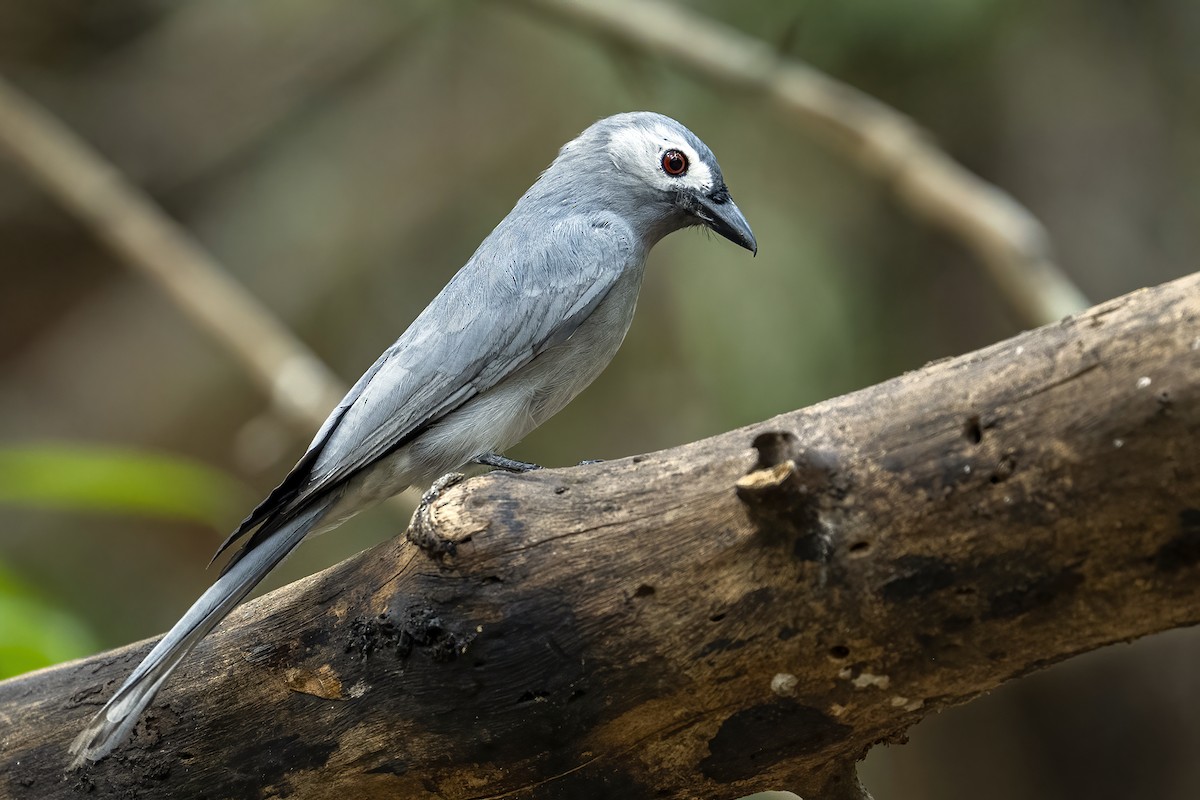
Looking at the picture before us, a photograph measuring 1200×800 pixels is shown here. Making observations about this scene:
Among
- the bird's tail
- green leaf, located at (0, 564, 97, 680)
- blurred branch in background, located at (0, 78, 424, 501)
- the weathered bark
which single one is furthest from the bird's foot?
blurred branch in background, located at (0, 78, 424, 501)

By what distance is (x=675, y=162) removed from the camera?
3.56 m

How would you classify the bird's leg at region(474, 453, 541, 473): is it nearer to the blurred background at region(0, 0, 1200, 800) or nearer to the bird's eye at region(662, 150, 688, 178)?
the bird's eye at region(662, 150, 688, 178)

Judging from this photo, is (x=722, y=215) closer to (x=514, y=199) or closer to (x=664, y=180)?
(x=664, y=180)

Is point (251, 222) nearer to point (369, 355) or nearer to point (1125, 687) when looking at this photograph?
point (369, 355)

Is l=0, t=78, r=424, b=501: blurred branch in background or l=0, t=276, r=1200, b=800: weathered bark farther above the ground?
l=0, t=78, r=424, b=501: blurred branch in background

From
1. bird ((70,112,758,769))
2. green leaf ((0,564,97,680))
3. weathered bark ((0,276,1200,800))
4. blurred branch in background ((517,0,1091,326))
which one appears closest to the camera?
weathered bark ((0,276,1200,800))

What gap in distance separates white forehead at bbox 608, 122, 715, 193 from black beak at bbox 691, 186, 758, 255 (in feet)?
0.12

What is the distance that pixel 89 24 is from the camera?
7.86m

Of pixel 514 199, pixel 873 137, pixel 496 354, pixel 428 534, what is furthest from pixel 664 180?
pixel 514 199

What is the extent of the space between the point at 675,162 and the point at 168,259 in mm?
3240

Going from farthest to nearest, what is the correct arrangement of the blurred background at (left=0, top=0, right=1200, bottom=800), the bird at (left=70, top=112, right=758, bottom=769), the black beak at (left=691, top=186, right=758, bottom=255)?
the blurred background at (left=0, top=0, right=1200, bottom=800) < the black beak at (left=691, top=186, right=758, bottom=255) < the bird at (left=70, top=112, right=758, bottom=769)

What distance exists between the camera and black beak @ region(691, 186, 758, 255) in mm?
3529

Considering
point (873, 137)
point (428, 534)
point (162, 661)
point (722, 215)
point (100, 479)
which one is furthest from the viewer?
point (873, 137)

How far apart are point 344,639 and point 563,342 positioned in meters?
1.14
